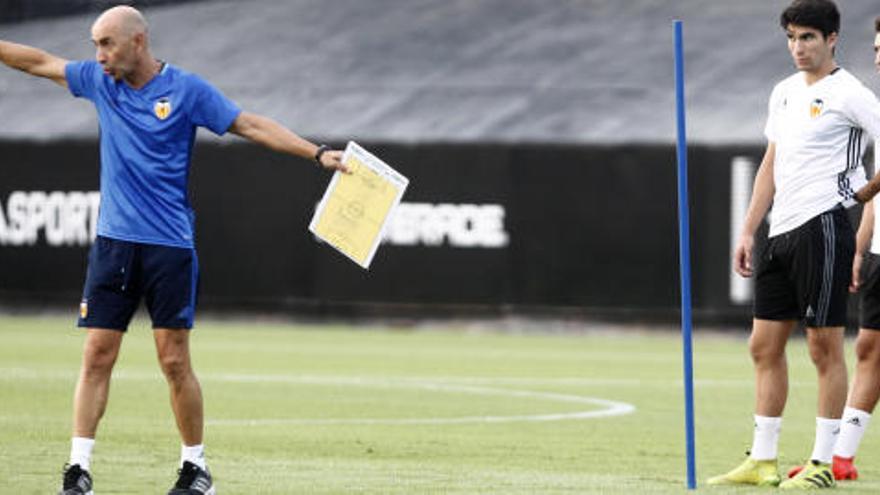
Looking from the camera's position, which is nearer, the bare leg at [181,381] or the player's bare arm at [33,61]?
the bare leg at [181,381]

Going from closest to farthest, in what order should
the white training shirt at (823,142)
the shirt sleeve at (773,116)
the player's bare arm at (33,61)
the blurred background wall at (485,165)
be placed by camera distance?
the player's bare arm at (33,61) → the white training shirt at (823,142) → the shirt sleeve at (773,116) → the blurred background wall at (485,165)

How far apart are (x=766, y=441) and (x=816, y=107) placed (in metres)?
1.74

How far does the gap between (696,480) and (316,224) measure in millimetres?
2665

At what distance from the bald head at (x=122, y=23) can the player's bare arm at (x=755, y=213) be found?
3.42 m

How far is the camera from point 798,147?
1180 cm

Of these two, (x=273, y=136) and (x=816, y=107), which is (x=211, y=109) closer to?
(x=273, y=136)

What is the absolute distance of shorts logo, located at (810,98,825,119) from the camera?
1173 cm

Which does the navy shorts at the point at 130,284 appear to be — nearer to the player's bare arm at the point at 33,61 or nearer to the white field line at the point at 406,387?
the player's bare arm at the point at 33,61

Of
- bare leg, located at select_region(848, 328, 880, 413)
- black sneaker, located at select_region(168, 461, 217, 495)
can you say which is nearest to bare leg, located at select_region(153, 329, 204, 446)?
black sneaker, located at select_region(168, 461, 217, 495)

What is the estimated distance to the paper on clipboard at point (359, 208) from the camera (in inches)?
421

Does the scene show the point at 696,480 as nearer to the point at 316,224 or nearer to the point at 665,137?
the point at 316,224

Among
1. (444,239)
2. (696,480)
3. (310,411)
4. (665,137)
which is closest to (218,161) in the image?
(444,239)

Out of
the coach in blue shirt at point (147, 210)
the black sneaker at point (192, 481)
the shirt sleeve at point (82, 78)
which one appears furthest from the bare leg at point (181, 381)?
the shirt sleeve at point (82, 78)

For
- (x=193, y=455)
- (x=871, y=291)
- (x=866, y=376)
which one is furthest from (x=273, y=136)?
(x=866, y=376)
